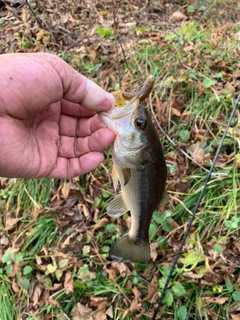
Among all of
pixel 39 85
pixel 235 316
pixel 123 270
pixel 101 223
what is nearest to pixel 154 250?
pixel 123 270

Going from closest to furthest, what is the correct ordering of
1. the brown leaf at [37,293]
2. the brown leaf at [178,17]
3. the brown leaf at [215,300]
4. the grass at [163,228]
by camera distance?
1. the brown leaf at [215,300]
2. the grass at [163,228]
3. the brown leaf at [37,293]
4. the brown leaf at [178,17]

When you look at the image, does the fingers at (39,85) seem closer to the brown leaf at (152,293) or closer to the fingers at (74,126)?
the fingers at (74,126)

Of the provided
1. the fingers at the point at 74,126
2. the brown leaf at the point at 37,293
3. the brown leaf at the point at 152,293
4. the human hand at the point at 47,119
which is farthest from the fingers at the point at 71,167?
the brown leaf at the point at 37,293

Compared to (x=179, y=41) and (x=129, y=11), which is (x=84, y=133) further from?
(x=129, y=11)

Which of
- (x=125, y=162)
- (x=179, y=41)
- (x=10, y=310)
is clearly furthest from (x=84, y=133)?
(x=179, y=41)

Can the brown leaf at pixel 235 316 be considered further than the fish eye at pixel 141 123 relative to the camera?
Yes

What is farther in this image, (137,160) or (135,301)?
(135,301)

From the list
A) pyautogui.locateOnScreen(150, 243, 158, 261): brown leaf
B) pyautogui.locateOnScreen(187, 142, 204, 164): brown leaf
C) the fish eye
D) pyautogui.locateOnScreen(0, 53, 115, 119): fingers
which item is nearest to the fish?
the fish eye

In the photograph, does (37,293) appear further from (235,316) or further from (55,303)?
(235,316)
